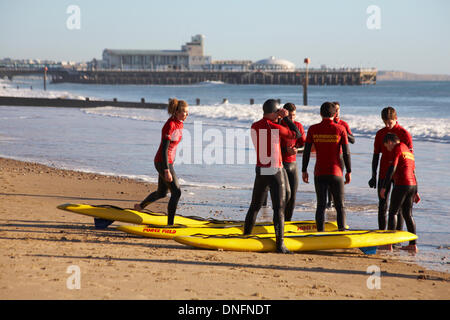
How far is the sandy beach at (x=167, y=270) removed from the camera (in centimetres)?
507

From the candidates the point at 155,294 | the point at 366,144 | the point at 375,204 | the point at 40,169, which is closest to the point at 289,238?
the point at 155,294

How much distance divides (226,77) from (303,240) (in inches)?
5416

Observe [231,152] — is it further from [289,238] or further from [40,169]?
[289,238]

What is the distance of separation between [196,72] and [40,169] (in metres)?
128

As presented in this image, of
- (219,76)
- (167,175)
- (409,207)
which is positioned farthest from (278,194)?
(219,76)

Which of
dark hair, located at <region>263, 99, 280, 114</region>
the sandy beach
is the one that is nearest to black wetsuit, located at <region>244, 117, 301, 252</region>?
dark hair, located at <region>263, 99, 280, 114</region>

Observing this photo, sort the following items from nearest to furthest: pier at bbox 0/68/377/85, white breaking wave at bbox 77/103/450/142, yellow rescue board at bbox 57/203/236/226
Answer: yellow rescue board at bbox 57/203/236/226 < white breaking wave at bbox 77/103/450/142 < pier at bbox 0/68/377/85

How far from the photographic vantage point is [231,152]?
1770 cm

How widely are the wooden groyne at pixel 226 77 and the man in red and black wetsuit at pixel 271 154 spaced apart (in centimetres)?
13291

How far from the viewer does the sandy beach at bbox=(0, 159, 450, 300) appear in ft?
16.6

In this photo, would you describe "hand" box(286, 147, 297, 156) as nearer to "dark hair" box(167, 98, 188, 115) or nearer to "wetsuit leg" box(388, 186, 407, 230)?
"wetsuit leg" box(388, 186, 407, 230)

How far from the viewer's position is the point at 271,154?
661 cm

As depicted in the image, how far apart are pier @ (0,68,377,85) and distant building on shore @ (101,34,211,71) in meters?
23.0

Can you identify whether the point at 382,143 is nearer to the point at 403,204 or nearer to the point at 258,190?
the point at 403,204
